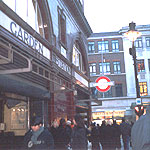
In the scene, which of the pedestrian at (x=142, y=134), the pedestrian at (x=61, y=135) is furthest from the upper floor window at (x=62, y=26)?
the pedestrian at (x=142, y=134)

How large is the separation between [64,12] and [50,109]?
6.85 meters

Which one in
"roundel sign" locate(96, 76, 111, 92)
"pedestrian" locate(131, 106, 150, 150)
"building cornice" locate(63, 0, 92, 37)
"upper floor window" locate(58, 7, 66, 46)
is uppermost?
"building cornice" locate(63, 0, 92, 37)

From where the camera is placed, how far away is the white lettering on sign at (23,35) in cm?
934

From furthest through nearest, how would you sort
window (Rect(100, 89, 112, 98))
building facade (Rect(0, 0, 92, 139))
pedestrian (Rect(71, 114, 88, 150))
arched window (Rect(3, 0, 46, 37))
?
window (Rect(100, 89, 112, 98)) < arched window (Rect(3, 0, 46, 37)) < building facade (Rect(0, 0, 92, 139)) < pedestrian (Rect(71, 114, 88, 150))

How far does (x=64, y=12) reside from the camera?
17.1 meters

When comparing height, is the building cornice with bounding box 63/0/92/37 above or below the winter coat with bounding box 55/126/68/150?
above

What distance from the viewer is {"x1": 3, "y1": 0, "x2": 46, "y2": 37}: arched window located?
10.8 meters

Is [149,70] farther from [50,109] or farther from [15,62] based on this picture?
[15,62]

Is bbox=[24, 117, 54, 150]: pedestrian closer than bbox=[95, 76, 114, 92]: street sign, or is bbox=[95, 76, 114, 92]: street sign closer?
bbox=[24, 117, 54, 150]: pedestrian

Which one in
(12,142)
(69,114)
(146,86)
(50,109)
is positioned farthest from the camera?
(146,86)

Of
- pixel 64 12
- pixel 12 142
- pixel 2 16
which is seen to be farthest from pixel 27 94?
pixel 64 12

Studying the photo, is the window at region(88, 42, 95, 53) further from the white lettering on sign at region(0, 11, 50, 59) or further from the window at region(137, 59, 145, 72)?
the white lettering on sign at region(0, 11, 50, 59)

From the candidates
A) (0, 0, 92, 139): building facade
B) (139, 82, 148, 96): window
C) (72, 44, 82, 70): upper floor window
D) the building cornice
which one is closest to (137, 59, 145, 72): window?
(139, 82, 148, 96): window

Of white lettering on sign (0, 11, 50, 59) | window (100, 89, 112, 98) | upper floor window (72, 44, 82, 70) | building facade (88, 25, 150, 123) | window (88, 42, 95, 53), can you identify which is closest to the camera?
white lettering on sign (0, 11, 50, 59)
